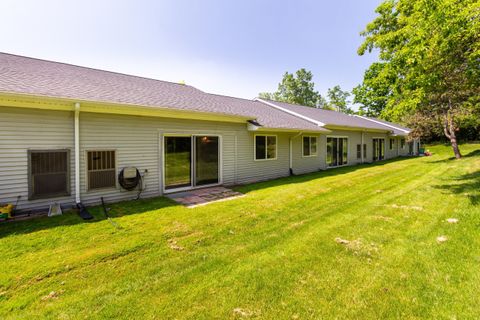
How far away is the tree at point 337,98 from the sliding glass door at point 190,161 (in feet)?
172

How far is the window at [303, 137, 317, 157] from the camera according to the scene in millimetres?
12102

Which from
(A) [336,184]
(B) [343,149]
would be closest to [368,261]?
(A) [336,184]

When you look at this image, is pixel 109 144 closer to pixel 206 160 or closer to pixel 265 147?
pixel 206 160

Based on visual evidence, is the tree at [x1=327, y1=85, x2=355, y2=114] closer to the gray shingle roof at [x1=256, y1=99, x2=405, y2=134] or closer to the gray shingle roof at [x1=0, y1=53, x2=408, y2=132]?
the gray shingle roof at [x1=256, y1=99, x2=405, y2=134]

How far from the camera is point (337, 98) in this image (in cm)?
5528

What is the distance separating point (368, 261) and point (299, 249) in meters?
0.95

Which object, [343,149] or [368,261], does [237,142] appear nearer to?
[368,261]

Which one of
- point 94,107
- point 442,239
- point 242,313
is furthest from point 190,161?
point 442,239

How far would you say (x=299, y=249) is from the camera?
3.62 metres

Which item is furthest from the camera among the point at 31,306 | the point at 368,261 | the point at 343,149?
the point at 343,149

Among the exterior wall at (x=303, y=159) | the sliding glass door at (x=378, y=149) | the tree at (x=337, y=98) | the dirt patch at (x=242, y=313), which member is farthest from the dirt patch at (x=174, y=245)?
the tree at (x=337, y=98)

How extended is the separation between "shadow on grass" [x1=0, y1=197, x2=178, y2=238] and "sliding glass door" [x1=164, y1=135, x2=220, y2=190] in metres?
1.05

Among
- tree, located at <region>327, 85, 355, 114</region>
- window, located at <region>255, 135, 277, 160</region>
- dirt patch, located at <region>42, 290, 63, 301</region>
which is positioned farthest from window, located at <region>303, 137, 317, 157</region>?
tree, located at <region>327, 85, 355, 114</region>

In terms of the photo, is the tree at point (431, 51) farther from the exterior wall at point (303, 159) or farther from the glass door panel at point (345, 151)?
the glass door panel at point (345, 151)
